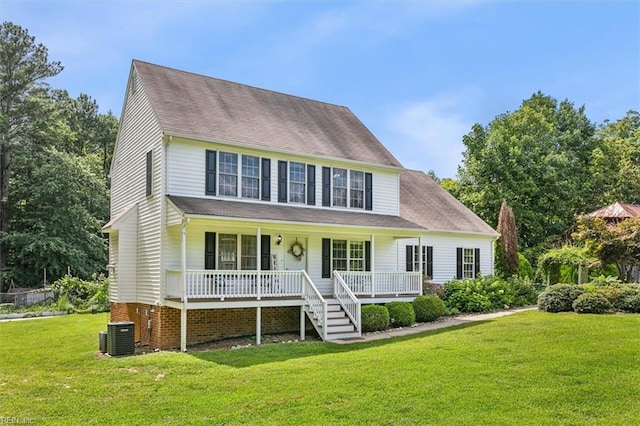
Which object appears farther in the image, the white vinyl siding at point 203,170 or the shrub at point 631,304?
the shrub at point 631,304

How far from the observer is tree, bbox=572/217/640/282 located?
69.4ft

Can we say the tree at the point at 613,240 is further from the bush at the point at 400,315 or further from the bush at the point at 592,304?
the bush at the point at 400,315

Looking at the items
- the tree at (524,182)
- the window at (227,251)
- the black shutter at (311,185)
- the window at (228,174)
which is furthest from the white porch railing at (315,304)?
the tree at (524,182)

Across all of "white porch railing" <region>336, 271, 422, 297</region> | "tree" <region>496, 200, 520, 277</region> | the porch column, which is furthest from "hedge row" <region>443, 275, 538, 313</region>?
the porch column

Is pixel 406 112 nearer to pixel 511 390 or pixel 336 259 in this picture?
pixel 336 259

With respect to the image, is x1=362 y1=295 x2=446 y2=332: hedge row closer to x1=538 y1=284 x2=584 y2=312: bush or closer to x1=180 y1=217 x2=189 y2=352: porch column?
x1=538 y1=284 x2=584 y2=312: bush

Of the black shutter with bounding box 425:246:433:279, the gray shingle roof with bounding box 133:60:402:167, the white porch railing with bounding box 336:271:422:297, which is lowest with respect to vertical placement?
the white porch railing with bounding box 336:271:422:297

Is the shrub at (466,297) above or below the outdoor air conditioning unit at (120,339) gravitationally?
above

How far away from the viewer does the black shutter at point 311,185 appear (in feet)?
61.6

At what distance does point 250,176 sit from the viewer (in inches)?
688

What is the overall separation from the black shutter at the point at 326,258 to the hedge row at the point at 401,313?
7.18 feet

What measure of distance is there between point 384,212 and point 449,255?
4.82 meters

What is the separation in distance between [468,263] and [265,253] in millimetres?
11335

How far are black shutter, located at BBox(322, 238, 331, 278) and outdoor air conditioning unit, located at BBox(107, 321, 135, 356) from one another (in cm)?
684
